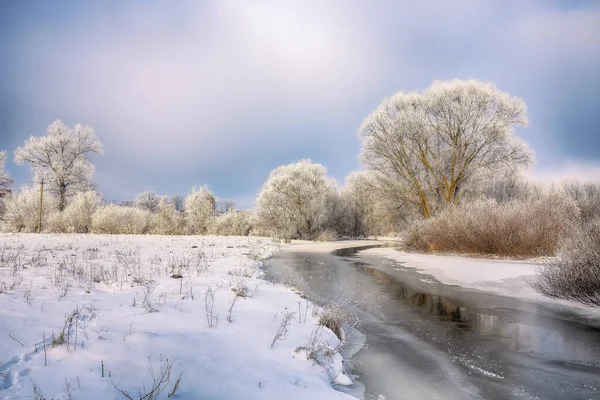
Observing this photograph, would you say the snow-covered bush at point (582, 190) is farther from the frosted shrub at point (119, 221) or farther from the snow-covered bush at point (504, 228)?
the frosted shrub at point (119, 221)

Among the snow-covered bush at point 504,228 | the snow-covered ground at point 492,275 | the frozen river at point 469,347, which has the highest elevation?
the snow-covered bush at point 504,228

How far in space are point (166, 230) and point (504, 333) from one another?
116 feet

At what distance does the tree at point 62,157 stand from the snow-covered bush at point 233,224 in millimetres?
15294

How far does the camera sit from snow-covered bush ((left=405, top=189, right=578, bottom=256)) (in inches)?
501

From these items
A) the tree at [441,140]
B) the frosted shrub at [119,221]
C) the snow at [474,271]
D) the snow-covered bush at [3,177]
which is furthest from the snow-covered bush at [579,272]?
the snow-covered bush at [3,177]

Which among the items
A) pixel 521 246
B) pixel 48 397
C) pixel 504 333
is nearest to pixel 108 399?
pixel 48 397

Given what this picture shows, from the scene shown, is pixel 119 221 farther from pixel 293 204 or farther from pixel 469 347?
pixel 469 347

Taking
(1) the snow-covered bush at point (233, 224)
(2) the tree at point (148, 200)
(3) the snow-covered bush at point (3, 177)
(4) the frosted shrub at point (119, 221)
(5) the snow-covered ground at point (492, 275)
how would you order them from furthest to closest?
(2) the tree at point (148, 200) → (1) the snow-covered bush at point (233, 224) → (3) the snow-covered bush at point (3, 177) → (4) the frosted shrub at point (119, 221) → (5) the snow-covered ground at point (492, 275)

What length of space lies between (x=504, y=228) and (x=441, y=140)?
491 inches

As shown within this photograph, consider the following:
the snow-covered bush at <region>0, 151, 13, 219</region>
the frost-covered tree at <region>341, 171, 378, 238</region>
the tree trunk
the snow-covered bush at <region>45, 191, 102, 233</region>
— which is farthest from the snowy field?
the snow-covered bush at <region>0, 151, 13, 219</region>

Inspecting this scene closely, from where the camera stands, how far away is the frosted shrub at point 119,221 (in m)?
31.4

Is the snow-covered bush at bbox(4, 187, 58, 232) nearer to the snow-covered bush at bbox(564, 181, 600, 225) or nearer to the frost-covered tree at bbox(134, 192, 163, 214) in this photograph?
the snow-covered bush at bbox(564, 181, 600, 225)

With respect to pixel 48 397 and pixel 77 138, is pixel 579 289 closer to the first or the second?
pixel 48 397

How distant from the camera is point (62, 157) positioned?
36.0 meters
